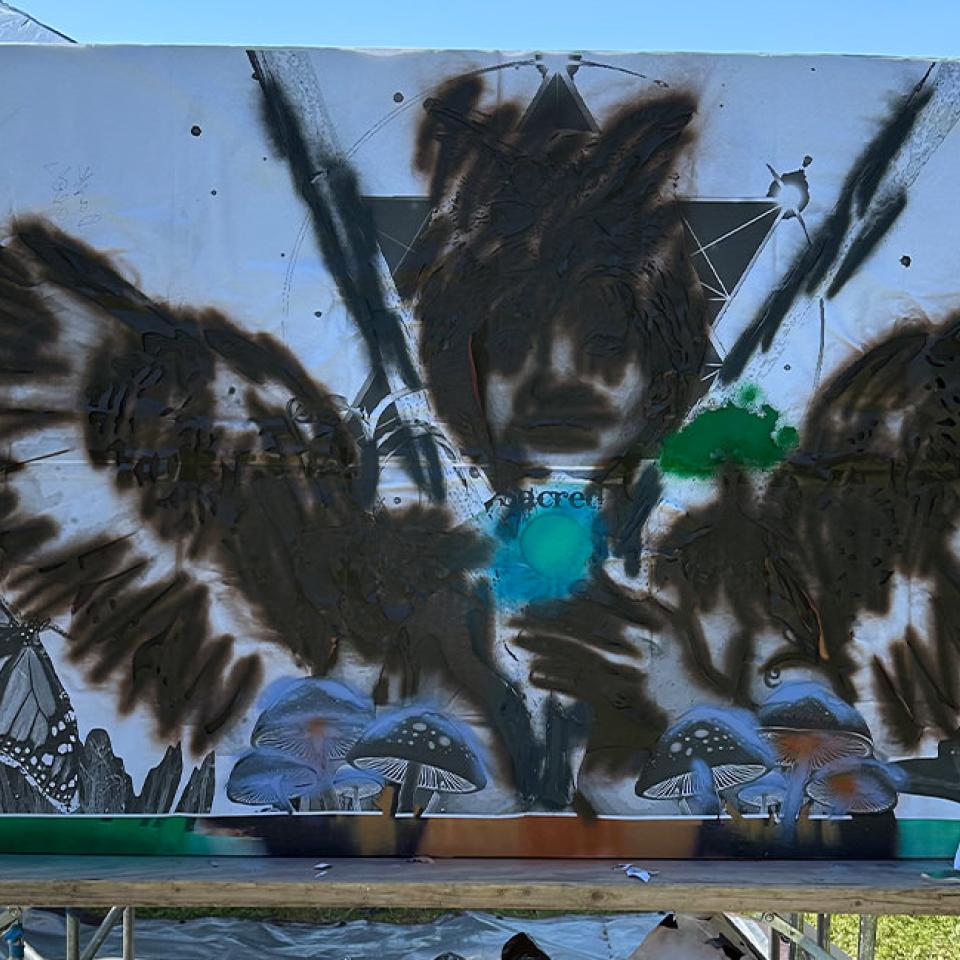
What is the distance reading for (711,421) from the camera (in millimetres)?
2178

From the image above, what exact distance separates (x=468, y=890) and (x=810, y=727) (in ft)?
3.20

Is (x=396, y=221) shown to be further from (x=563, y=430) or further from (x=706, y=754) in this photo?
(x=706, y=754)

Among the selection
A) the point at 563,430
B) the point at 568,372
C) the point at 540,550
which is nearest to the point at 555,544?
the point at 540,550

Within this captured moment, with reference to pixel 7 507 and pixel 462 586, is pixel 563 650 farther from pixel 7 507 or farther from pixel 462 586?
pixel 7 507

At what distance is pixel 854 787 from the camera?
217cm

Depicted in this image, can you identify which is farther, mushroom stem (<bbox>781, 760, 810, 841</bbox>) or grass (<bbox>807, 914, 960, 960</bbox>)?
grass (<bbox>807, 914, 960, 960</bbox>)

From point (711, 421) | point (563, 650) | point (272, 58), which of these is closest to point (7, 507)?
point (272, 58)

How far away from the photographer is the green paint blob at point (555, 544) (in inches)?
85.2

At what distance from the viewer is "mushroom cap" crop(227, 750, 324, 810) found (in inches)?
84.5

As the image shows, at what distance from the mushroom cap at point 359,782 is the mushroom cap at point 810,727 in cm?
102

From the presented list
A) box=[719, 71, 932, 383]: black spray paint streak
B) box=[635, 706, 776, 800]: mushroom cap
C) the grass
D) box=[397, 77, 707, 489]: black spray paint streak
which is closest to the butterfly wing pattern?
box=[397, 77, 707, 489]: black spray paint streak

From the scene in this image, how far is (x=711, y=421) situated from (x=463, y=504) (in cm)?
69

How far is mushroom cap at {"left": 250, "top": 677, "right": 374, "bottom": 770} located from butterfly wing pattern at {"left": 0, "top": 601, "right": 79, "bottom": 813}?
50 centimetres

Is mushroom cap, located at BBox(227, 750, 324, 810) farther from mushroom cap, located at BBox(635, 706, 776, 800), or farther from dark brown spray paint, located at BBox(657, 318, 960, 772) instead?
dark brown spray paint, located at BBox(657, 318, 960, 772)
